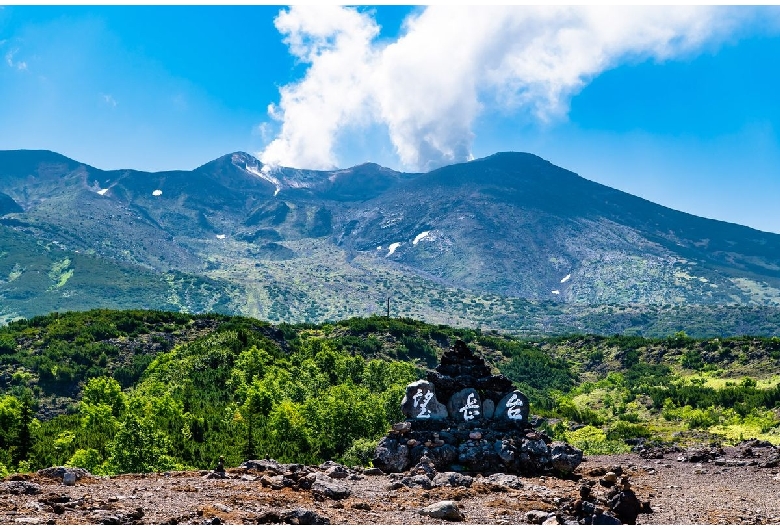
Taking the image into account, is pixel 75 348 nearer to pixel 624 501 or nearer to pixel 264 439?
pixel 264 439

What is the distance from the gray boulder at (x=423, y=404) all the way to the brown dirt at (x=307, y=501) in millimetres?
4886

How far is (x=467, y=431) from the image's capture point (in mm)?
31219

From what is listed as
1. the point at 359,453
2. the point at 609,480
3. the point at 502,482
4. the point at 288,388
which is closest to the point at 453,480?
the point at 502,482

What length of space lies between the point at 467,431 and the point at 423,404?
2471 millimetres

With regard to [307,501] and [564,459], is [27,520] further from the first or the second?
[564,459]

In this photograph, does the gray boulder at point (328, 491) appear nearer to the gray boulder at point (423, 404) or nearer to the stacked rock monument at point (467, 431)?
the stacked rock monument at point (467, 431)

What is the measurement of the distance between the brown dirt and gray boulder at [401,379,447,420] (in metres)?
4.89

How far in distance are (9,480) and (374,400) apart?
32.8 metres

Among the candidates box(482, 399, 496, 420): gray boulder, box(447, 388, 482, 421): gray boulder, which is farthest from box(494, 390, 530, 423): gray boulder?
box(447, 388, 482, 421): gray boulder

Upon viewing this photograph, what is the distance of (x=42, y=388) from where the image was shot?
7225cm

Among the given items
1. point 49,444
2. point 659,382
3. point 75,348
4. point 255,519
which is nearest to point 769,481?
point 255,519

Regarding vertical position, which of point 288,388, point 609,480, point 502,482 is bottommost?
point 288,388

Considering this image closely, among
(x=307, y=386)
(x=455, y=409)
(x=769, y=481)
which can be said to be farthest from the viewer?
(x=307, y=386)

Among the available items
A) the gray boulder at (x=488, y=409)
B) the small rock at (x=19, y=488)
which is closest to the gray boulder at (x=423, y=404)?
the gray boulder at (x=488, y=409)
